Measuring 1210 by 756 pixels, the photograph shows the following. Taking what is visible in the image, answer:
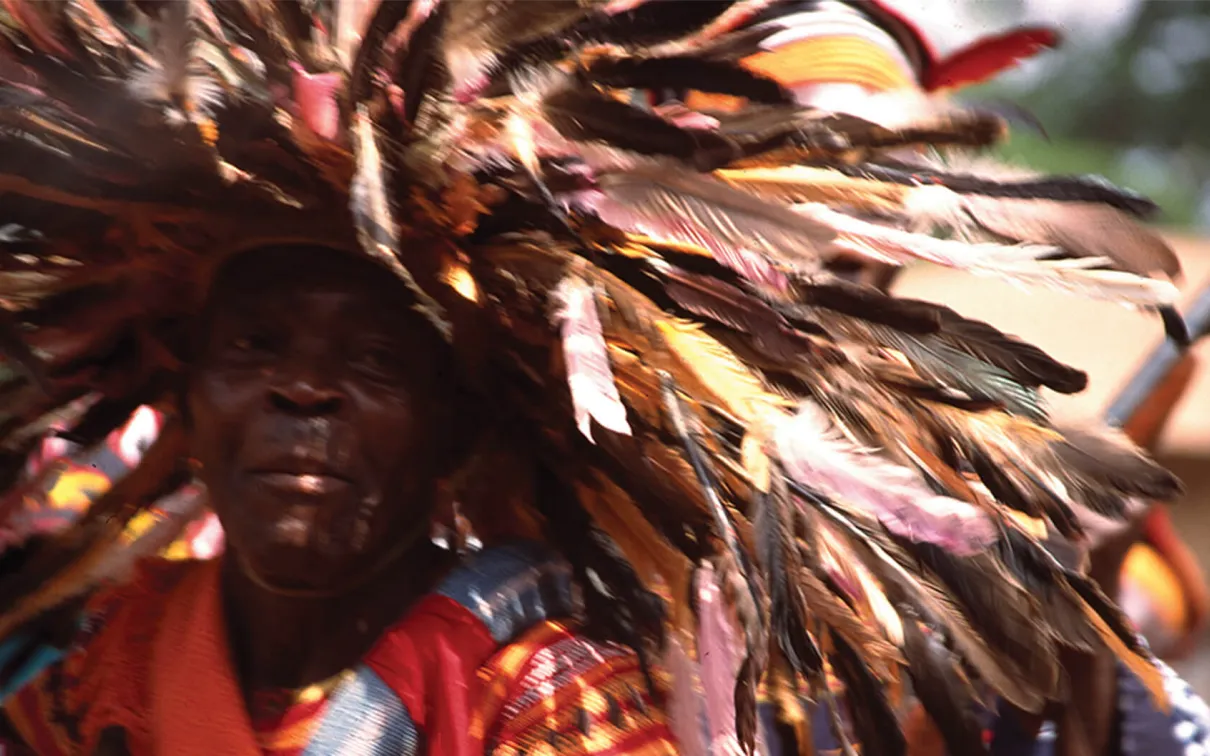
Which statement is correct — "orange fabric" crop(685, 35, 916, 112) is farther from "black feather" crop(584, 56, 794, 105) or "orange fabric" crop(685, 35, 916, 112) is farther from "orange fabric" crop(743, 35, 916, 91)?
"black feather" crop(584, 56, 794, 105)

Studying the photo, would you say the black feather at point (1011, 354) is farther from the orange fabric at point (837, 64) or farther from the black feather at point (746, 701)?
the orange fabric at point (837, 64)

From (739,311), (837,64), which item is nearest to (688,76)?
(739,311)

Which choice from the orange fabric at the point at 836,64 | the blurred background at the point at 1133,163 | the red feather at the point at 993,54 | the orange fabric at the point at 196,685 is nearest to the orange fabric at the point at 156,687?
the orange fabric at the point at 196,685

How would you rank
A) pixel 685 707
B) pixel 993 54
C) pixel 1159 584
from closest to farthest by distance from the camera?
pixel 685 707
pixel 993 54
pixel 1159 584

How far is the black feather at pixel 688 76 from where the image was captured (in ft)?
3.60

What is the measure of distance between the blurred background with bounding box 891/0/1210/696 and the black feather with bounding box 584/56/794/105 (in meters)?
0.78

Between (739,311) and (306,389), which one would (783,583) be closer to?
(739,311)

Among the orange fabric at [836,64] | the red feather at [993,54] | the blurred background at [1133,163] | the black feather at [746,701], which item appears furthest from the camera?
the blurred background at [1133,163]

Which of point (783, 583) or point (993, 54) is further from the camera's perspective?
point (993, 54)

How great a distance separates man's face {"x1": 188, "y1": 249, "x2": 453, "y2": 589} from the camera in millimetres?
1110

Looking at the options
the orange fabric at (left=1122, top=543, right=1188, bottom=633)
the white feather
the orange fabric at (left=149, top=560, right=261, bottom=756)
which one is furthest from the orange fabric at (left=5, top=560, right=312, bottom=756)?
the orange fabric at (left=1122, top=543, right=1188, bottom=633)

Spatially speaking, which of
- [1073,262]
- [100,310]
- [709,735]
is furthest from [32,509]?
[1073,262]

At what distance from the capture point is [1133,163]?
6.00m

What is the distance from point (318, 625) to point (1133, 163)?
218 inches
